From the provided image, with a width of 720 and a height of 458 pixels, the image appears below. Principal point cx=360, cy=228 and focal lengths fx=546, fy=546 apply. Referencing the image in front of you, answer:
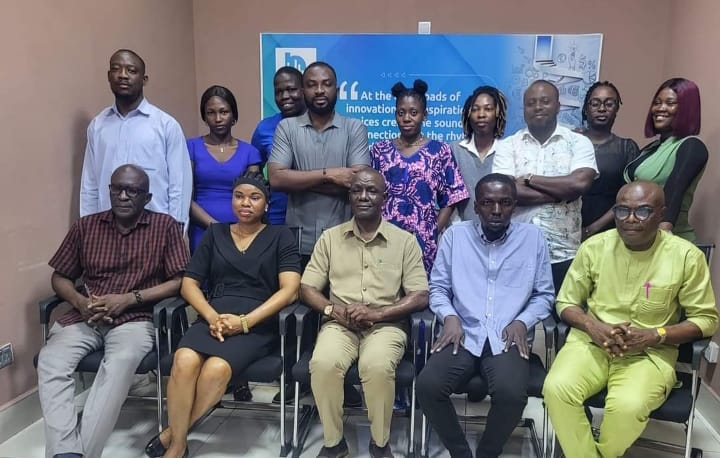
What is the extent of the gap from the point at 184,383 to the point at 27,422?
3.49 feet

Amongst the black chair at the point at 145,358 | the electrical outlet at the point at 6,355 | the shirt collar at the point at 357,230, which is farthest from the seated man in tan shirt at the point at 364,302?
the electrical outlet at the point at 6,355

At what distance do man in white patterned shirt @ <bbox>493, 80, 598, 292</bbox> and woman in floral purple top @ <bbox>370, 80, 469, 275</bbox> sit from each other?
0.83 ft

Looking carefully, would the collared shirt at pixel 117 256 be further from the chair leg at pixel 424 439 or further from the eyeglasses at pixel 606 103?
the eyeglasses at pixel 606 103

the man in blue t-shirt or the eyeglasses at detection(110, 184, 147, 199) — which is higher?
the man in blue t-shirt

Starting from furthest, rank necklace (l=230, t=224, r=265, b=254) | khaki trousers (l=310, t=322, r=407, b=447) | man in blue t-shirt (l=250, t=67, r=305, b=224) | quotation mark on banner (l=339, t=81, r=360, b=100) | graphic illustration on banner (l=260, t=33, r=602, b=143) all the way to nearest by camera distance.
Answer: quotation mark on banner (l=339, t=81, r=360, b=100)
graphic illustration on banner (l=260, t=33, r=602, b=143)
man in blue t-shirt (l=250, t=67, r=305, b=224)
necklace (l=230, t=224, r=265, b=254)
khaki trousers (l=310, t=322, r=407, b=447)

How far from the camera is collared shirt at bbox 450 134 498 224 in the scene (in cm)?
276

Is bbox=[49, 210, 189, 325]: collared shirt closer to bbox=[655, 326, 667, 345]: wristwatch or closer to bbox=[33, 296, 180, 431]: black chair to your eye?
bbox=[33, 296, 180, 431]: black chair

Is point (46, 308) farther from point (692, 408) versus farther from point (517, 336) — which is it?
point (692, 408)

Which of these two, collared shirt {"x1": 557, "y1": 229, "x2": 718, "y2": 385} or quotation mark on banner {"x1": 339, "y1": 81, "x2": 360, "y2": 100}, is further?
quotation mark on banner {"x1": 339, "y1": 81, "x2": 360, "y2": 100}

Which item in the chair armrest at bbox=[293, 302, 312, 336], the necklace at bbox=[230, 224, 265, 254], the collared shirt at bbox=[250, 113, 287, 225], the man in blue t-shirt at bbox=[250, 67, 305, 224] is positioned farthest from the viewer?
the man in blue t-shirt at bbox=[250, 67, 305, 224]

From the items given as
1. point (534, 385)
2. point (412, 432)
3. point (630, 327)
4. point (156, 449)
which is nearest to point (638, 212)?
point (630, 327)

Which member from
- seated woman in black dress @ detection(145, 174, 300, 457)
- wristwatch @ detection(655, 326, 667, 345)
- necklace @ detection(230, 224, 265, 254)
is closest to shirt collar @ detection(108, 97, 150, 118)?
seated woman in black dress @ detection(145, 174, 300, 457)

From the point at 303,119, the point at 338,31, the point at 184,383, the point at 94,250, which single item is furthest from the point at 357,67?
the point at 184,383

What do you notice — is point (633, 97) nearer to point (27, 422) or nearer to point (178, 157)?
point (178, 157)
